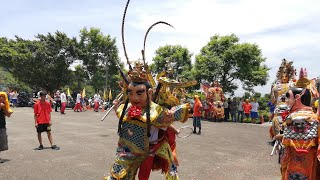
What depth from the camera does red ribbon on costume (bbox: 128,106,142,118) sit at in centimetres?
474

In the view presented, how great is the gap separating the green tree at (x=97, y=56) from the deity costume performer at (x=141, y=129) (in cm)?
2959

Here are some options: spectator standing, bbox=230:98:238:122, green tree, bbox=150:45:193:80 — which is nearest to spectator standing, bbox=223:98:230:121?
spectator standing, bbox=230:98:238:122

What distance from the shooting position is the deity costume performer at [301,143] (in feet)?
15.2

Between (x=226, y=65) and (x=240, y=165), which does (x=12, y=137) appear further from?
(x=226, y=65)

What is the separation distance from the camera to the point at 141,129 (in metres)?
4.76

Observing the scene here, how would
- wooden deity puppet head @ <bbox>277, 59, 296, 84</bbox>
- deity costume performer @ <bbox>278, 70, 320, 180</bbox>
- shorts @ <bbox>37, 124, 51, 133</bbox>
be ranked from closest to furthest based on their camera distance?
deity costume performer @ <bbox>278, 70, 320, 180</bbox>
wooden deity puppet head @ <bbox>277, 59, 296, 84</bbox>
shorts @ <bbox>37, 124, 51, 133</bbox>

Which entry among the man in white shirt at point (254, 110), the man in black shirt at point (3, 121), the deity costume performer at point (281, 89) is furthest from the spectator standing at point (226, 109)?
the man in black shirt at point (3, 121)

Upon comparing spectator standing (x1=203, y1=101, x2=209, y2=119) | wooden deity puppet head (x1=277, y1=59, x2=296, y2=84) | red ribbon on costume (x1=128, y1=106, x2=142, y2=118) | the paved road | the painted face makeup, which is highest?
wooden deity puppet head (x1=277, y1=59, x2=296, y2=84)

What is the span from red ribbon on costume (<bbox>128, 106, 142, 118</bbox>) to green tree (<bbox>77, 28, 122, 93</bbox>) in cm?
2969

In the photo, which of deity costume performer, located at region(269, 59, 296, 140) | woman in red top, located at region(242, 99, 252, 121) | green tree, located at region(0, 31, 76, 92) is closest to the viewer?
deity costume performer, located at region(269, 59, 296, 140)

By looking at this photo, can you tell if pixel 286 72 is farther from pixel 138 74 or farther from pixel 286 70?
pixel 138 74

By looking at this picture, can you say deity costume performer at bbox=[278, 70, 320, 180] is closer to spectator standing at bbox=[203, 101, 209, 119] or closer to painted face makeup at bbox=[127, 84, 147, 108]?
painted face makeup at bbox=[127, 84, 147, 108]

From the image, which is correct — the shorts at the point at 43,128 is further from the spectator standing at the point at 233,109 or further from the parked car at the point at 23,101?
the parked car at the point at 23,101

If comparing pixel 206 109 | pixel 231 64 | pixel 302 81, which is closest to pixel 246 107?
pixel 206 109
